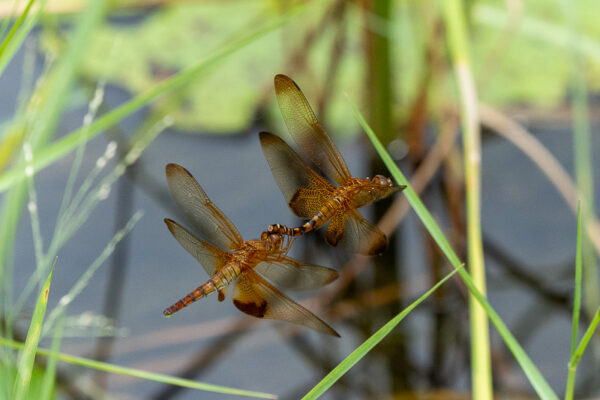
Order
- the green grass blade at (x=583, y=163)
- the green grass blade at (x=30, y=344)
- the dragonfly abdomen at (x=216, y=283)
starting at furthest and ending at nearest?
the green grass blade at (x=583, y=163)
the dragonfly abdomen at (x=216, y=283)
the green grass blade at (x=30, y=344)

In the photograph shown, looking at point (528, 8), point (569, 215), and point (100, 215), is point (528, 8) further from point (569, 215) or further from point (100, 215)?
point (100, 215)

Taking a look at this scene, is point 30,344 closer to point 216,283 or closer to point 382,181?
point 216,283

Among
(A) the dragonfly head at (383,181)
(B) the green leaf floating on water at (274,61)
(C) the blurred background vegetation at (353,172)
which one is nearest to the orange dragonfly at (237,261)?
(A) the dragonfly head at (383,181)

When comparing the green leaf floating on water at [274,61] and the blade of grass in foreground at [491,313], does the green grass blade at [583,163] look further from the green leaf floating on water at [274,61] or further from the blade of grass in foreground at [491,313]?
the blade of grass in foreground at [491,313]

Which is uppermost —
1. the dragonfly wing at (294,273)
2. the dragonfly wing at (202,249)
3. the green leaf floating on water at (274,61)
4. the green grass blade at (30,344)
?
the green leaf floating on water at (274,61)

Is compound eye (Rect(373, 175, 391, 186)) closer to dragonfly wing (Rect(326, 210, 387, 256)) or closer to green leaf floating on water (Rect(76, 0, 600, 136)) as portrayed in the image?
dragonfly wing (Rect(326, 210, 387, 256))

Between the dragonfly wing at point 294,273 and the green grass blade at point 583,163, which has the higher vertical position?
the green grass blade at point 583,163
